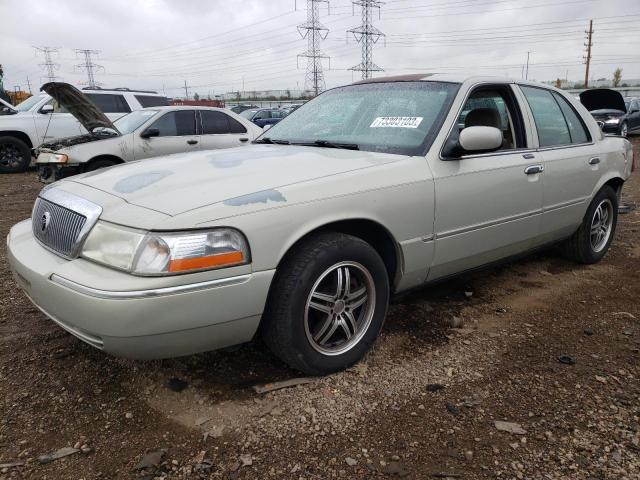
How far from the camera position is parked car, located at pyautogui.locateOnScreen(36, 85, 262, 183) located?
295 inches

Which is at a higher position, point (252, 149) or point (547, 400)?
point (252, 149)

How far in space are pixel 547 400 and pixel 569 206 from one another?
204 centimetres

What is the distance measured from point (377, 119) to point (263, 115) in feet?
70.9

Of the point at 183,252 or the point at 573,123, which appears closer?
the point at 183,252

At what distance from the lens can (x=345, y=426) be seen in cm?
230

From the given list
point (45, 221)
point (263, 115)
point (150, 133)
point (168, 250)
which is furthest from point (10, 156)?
point (263, 115)

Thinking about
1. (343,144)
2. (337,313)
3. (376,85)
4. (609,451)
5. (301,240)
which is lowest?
(609,451)

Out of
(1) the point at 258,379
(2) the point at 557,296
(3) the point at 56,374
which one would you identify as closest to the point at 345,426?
(1) the point at 258,379

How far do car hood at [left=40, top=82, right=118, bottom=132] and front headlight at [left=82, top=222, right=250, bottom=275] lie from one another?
5.69 metres

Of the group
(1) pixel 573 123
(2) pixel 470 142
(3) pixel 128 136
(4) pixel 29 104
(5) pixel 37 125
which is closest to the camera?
(2) pixel 470 142

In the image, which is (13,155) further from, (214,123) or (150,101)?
(214,123)

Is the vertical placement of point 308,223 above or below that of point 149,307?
above

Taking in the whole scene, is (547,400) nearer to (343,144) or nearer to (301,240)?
(301,240)

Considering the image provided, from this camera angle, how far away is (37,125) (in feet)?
37.0
